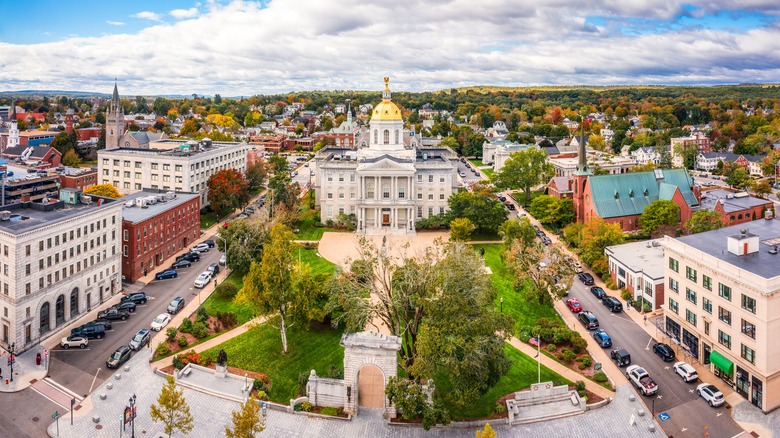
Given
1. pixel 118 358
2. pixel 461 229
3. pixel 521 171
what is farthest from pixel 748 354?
pixel 521 171

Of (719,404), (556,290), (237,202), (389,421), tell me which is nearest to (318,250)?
(237,202)

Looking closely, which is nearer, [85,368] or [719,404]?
[719,404]

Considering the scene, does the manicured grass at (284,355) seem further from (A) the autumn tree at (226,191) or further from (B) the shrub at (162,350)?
(A) the autumn tree at (226,191)

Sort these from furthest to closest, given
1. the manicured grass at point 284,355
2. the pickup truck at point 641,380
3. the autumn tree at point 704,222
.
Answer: the autumn tree at point 704,222 < the manicured grass at point 284,355 < the pickup truck at point 641,380

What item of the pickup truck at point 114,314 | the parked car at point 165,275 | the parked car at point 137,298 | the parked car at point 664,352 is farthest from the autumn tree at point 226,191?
the parked car at point 664,352

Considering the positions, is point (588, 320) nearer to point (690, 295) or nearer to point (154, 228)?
point (690, 295)

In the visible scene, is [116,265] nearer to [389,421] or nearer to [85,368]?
[85,368]
